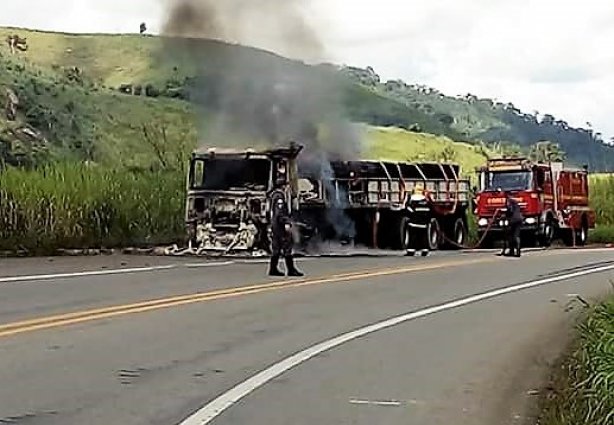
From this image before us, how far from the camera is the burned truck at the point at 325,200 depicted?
2853 centimetres

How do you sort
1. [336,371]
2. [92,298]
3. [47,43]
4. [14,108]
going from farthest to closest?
[47,43]
[14,108]
[92,298]
[336,371]

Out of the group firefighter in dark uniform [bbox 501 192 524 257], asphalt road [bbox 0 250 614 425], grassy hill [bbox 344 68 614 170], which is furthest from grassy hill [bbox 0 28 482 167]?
grassy hill [bbox 344 68 614 170]

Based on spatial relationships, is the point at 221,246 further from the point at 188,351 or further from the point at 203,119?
the point at 188,351

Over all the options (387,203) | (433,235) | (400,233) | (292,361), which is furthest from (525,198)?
(292,361)

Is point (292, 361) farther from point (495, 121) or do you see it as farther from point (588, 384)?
point (495, 121)

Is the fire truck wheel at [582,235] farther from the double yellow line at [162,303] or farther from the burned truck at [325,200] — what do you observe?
the double yellow line at [162,303]

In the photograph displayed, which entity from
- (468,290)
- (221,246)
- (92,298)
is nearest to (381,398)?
(92,298)

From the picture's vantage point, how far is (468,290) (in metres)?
20.8

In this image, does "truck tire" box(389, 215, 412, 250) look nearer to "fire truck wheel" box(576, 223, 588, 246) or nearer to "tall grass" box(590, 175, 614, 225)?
"fire truck wheel" box(576, 223, 588, 246)

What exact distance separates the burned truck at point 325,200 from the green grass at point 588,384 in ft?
53.5

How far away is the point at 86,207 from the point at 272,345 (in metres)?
17.7

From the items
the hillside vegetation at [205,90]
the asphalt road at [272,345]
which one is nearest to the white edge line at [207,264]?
the asphalt road at [272,345]

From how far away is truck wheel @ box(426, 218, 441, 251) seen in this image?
35.5 m

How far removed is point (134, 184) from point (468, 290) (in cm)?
1374
